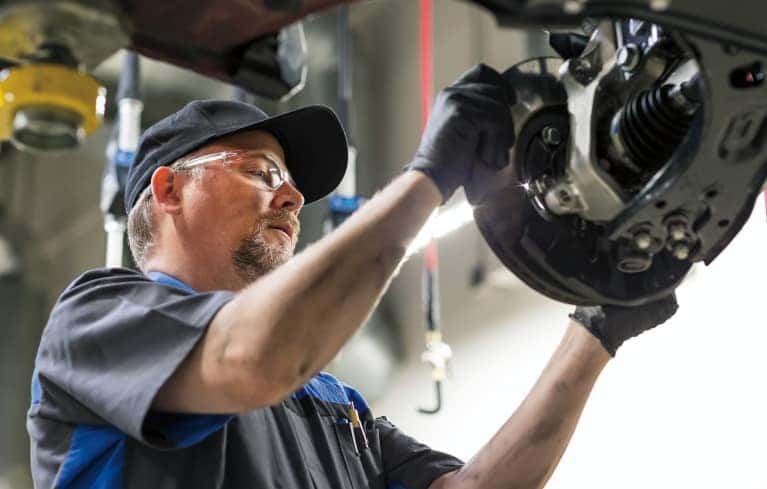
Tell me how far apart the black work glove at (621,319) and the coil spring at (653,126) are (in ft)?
0.94

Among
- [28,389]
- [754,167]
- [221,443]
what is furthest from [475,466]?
[28,389]

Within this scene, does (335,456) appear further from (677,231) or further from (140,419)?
(677,231)

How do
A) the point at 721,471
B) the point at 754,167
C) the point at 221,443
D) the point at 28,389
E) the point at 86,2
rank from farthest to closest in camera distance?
the point at 28,389 → the point at 721,471 → the point at 221,443 → the point at 754,167 → the point at 86,2

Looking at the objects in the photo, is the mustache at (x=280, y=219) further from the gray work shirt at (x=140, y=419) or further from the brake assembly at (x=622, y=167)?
Result: the brake assembly at (x=622, y=167)

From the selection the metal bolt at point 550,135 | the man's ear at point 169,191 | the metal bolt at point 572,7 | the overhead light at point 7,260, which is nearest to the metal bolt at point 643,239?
the metal bolt at point 550,135

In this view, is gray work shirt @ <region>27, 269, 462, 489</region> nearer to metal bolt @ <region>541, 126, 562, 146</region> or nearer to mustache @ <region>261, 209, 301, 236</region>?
mustache @ <region>261, 209, 301, 236</region>

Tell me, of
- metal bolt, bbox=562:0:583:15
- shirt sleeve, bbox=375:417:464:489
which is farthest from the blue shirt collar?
metal bolt, bbox=562:0:583:15

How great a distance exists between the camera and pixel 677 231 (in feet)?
3.01

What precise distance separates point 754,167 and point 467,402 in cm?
184

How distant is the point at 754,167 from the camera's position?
0.90 meters

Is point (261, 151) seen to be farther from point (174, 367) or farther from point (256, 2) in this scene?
point (256, 2)

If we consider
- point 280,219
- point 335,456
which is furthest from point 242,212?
point 335,456

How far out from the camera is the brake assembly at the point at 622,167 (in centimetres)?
88

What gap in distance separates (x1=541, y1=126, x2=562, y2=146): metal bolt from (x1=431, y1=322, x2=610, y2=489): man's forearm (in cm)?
37
